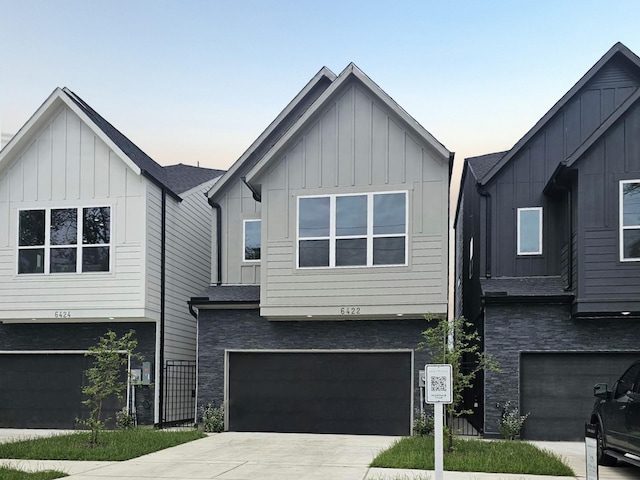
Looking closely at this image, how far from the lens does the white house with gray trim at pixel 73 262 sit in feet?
62.4

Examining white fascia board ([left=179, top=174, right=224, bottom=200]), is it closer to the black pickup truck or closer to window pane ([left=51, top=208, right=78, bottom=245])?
window pane ([left=51, top=208, right=78, bottom=245])

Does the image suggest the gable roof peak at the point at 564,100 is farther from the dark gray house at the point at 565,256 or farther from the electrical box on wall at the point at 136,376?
the electrical box on wall at the point at 136,376

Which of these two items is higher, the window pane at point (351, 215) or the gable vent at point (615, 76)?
the gable vent at point (615, 76)

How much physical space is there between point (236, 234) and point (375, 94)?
5.50m

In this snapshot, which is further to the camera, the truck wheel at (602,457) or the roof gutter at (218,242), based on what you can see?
the roof gutter at (218,242)

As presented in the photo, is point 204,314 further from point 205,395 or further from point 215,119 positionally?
point 215,119

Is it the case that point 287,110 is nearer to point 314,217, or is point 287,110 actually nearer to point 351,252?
point 314,217

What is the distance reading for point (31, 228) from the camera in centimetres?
1956

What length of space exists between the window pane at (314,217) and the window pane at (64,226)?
5.89 m

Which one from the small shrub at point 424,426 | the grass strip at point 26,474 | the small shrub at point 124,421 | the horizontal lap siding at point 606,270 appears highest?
the horizontal lap siding at point 606,270

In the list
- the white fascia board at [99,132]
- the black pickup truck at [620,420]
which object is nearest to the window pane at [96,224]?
the white fascia board at [99,132]

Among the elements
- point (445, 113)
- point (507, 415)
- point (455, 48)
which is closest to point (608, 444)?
point (507, 415)

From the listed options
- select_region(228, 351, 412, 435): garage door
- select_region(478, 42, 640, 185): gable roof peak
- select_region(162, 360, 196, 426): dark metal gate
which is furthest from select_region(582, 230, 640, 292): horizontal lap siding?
select_region(162, 360, 196, 426): dark metal gate

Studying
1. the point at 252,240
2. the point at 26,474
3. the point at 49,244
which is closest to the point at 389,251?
the point at 252,240
